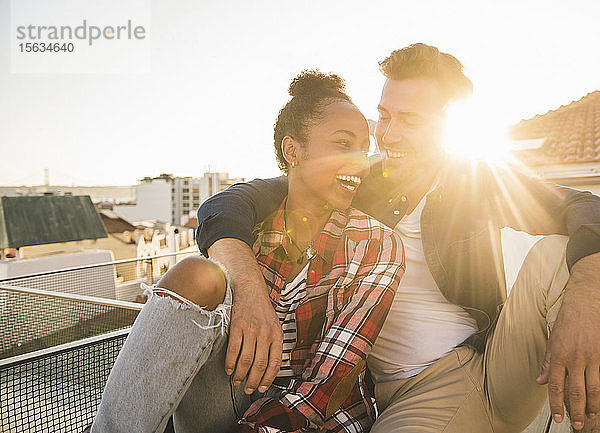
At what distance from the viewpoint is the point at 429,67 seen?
208 centimetres

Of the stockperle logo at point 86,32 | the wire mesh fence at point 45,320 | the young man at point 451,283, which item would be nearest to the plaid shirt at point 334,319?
the young man at point 451,283

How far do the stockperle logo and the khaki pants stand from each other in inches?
301

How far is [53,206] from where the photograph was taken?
69.1ft

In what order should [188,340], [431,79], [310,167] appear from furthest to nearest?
[431,79]
[310,167]
[188,340]

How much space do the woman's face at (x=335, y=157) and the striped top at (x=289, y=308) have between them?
1.28 ft

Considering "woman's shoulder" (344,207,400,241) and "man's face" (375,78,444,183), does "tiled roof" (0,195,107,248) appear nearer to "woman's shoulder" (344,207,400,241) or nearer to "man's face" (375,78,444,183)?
"man's face" (375,78,444,183)

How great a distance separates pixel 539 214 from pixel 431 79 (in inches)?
Answer: 35.4

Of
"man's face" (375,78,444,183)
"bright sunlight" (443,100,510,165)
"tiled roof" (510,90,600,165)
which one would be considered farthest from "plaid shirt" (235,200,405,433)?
"tiled roof" (510,90,600,165)

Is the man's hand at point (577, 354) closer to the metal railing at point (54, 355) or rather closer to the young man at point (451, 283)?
the young man at point (451, 283)

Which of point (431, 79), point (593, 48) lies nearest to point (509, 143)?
point (593, 48)

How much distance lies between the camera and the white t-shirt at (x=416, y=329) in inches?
58.7

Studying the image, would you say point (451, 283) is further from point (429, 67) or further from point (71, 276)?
point (71, 276)

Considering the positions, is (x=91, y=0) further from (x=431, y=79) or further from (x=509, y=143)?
(x=431, y=79)

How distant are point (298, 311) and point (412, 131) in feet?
3.88
